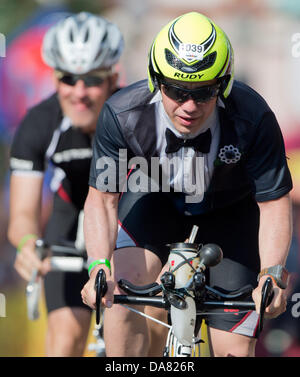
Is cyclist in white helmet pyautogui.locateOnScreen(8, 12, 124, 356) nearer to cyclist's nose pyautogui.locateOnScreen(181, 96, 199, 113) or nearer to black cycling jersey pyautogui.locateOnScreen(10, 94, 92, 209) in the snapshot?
black cycling jersey pyautogui.locateOnScreen(10, 94, 92, 209)

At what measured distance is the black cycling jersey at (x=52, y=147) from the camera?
6383 millimetres

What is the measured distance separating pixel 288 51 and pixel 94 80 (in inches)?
145

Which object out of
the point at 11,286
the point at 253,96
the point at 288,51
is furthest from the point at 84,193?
the point at 288,51

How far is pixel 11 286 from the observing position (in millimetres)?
9539

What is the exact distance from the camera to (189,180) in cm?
461

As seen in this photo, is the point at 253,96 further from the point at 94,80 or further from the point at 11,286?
the point at 11,286

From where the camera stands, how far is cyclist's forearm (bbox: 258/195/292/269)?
167 inches

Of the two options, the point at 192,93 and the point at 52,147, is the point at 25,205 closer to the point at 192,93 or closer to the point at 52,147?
the point at 52,147

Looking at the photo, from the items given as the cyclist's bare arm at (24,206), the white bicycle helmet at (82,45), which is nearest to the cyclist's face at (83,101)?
the white bicycle helmet at (82,45)

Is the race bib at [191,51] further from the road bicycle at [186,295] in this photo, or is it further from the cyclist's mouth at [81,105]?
the cyclist's mouth at [81,105]

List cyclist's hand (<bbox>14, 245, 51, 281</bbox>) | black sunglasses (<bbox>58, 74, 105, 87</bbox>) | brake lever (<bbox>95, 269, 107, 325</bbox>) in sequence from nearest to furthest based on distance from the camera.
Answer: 1. brake lever (<bbox>95, 269, 107, 325</bbox>)
2. cyclist's hand (<bbox>14, 245, 51, 281</bbox>)
3. black sunglasses (<bbox>58, 74, 105, 87</bbox>)

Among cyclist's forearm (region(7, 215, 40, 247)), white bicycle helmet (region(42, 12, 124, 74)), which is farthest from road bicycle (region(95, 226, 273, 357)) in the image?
white bicycle helmet (region(42, 12, 124, 74))

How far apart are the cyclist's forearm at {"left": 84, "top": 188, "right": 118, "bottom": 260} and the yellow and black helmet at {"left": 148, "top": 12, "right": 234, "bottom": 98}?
745 millimetres

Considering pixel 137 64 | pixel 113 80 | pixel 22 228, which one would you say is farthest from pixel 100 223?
pixel 137 64
